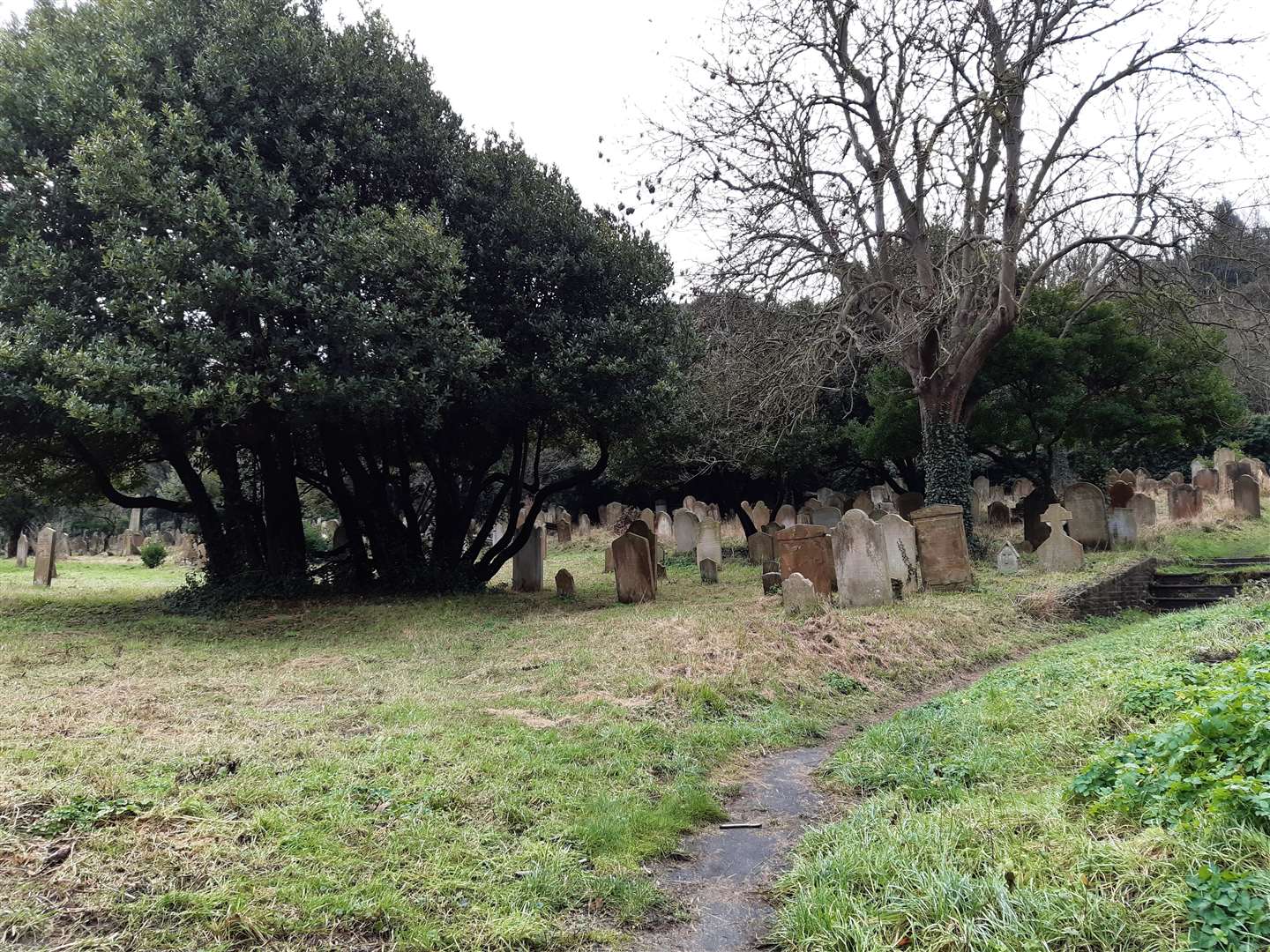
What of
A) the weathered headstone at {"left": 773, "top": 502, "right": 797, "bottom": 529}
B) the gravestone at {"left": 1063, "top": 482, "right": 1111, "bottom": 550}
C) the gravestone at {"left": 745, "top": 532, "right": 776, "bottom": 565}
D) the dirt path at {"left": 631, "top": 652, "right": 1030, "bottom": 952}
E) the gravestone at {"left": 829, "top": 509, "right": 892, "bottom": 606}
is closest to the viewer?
the dirt path at {"left": 631, "top": 652, "right": 1030, "bottom": 952}

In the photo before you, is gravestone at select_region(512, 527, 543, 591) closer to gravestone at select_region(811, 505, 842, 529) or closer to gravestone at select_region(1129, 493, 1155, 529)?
gravestone at select_region(811, 505, 842, 529)

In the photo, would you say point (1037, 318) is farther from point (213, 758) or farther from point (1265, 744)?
point (213, 758)

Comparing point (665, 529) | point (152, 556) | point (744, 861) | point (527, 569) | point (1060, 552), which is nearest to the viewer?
point (744, 861)

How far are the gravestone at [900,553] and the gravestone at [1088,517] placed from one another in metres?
5.81

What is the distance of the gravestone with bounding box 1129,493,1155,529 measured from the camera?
1753 centimetres

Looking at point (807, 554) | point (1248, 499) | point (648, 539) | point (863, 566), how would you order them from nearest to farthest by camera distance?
point (863, 566), point (807, 554), point (648, 539), point (1248, 499)

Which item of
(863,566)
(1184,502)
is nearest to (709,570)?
(863,566)

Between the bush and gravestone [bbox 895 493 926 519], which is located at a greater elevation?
gravestone [bbox 895 493 926 519]

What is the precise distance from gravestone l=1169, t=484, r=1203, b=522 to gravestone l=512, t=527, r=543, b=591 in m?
15.4

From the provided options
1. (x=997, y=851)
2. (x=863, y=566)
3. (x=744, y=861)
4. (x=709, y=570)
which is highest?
(x=863, y=566)

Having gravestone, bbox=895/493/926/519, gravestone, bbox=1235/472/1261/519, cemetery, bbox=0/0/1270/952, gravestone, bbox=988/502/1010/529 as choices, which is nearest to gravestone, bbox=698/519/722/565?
cemetery, bbox=0/0/1270/952

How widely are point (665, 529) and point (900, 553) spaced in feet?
42.8

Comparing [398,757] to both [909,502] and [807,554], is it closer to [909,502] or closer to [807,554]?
[807,554]

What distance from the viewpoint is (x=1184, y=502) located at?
19.6 metres
